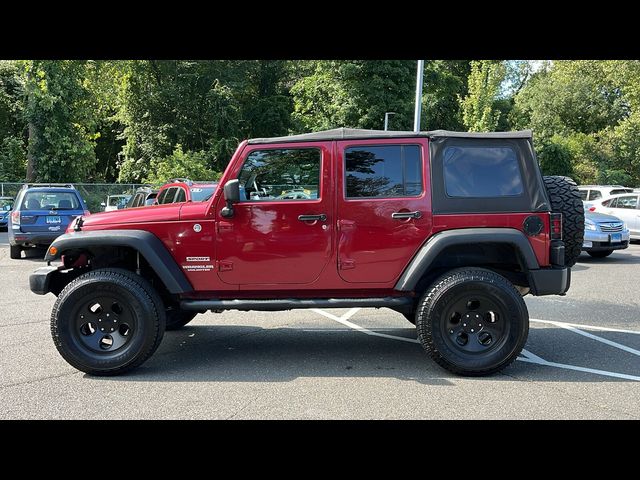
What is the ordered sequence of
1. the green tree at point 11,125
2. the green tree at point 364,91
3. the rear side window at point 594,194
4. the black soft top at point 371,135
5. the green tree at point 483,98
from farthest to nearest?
the green tree at point 364,91
the green tree at point 483,98
the green tree at point 11,125
the rear side window at point 594,194
the black soft top at point 371,135

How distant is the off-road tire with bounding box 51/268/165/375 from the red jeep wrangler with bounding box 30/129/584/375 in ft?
0.04

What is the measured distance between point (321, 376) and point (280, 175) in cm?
190

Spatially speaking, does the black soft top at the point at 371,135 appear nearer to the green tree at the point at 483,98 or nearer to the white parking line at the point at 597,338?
the white parking line at the point at 597,338

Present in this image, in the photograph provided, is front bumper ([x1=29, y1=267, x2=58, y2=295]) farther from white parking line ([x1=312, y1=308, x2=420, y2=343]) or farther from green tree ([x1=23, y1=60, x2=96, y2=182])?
green tree ([x1=23, y1=60, x2=96, y2=182])

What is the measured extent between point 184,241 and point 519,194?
10.3ft

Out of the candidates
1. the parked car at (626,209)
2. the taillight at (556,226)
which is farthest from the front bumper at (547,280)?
the parked car at (626,209)

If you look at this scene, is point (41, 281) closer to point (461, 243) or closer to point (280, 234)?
point (280, 234)

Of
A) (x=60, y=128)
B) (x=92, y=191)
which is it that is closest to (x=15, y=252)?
(x=92, y=191)

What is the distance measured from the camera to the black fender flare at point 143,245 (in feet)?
16.5

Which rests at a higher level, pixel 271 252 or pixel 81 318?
pixel 271 252

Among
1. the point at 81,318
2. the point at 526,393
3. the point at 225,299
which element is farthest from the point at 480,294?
the point at 81,318

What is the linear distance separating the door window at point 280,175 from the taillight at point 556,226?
219 centimetres

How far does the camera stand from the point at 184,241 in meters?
5.17
